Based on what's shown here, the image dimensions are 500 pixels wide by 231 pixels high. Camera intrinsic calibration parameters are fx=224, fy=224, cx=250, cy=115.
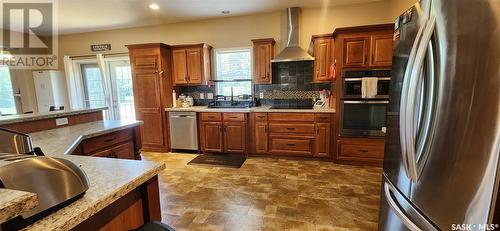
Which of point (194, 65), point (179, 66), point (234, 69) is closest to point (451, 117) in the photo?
point (234, 69)

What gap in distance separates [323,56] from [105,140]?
317 centimetres

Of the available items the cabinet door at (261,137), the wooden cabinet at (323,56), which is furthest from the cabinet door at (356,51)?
the cabinet door at (261,137)

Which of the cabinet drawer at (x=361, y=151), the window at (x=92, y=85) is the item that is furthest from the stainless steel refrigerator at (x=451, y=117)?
the window at (x=92, y=85)

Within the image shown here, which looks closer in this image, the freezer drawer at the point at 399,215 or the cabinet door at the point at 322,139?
the freezer drawer at the point at 399,215

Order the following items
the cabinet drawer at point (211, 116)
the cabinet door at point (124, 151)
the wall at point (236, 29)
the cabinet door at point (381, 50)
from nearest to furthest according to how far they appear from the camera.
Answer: the cabinet door at point (124, 151), the cabinet door at point (381, 50), the wall at point (236, 29), the cabinet drawer at point (211, 116)

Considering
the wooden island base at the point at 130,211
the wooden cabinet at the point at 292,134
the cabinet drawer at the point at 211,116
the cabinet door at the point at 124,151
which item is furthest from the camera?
the cabinet drawer at the point at 211,116

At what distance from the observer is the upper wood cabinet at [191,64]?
13.6 ft

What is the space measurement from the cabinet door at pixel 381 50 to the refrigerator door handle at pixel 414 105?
242 centimetres

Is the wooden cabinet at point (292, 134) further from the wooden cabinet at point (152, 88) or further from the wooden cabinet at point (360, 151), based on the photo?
the wooden cabinet at point (152, 88)

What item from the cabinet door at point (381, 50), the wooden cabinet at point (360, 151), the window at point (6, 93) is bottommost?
the wooden cabinet at point (360, 151)

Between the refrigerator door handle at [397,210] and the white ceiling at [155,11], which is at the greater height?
the white ceiling at [155,11]

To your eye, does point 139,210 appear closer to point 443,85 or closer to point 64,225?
point 64,225

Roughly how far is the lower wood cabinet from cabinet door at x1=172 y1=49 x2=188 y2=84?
6.39ft

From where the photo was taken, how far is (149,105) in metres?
4.21
